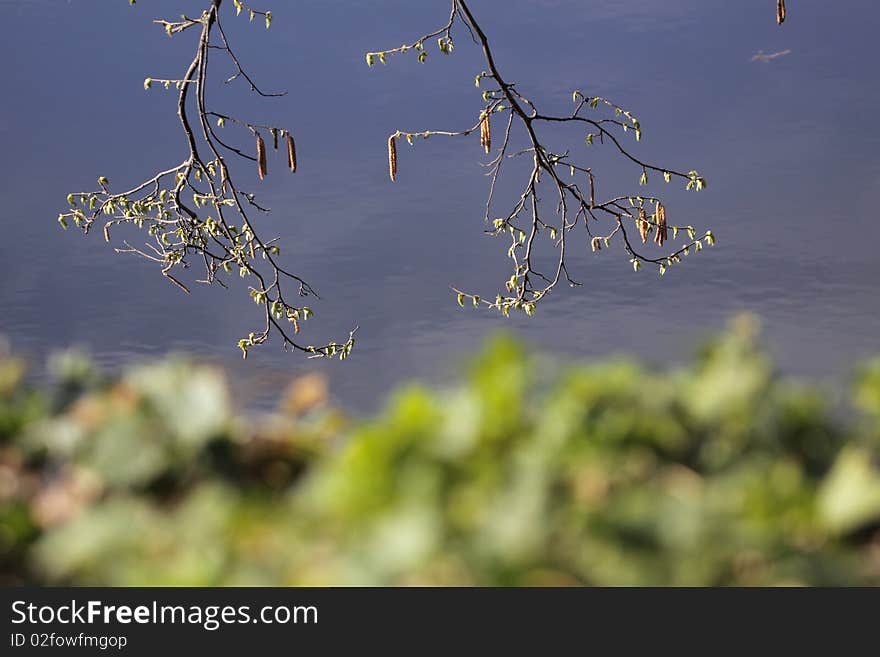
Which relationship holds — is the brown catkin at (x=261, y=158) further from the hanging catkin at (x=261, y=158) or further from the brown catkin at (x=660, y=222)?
the brown catkin at (x=660, y=222)

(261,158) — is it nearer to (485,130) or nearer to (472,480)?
(485,130)

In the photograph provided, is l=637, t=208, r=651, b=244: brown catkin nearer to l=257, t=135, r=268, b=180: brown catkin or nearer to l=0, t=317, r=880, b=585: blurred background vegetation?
l=257, t=135, r=268, b=180: brown catkin

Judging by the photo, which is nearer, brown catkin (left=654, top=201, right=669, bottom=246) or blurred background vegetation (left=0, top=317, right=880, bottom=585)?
blurred background vegetation (left=0, top=317, right=880, bottom=585)

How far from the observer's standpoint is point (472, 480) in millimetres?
1339

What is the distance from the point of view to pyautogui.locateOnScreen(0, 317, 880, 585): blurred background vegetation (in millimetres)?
1237

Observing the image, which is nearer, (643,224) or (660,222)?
(660,222)

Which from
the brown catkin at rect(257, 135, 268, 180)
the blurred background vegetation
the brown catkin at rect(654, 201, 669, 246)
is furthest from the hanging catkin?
the blurred background vegetation

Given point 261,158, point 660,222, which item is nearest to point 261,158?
point 261,158

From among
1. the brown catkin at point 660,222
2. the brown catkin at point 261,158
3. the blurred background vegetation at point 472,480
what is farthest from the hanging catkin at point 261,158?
the blurred background vegetation at point 472,480

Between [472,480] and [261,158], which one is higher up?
[261,158]

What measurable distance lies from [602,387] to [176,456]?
2.04 ft
